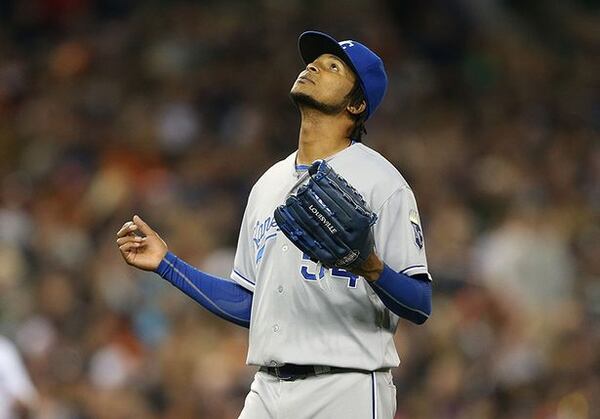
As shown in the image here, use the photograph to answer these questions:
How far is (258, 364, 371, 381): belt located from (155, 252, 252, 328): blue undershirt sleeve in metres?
0.28

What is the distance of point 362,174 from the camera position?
3801mm

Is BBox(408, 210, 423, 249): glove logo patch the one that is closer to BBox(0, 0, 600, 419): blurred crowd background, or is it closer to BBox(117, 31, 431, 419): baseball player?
BBox(117, 31, 431, 419): baseball player

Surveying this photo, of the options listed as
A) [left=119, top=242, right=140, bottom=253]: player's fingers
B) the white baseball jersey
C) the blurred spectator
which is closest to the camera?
the white baseball jersey

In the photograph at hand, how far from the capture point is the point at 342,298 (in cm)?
372

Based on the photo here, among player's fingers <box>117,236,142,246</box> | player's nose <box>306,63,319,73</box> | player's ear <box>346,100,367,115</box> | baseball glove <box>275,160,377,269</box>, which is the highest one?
player's nose <box>306,63,319,73</box>

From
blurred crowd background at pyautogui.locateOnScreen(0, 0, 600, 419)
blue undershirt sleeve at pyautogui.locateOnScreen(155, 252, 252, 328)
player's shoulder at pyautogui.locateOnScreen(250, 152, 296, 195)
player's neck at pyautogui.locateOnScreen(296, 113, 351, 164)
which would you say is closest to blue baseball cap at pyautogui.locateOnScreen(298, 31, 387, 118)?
player's neck at pyautogui.locateOnScreen(296, 113, 351, 164)

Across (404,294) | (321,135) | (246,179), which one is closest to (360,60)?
(321,135)

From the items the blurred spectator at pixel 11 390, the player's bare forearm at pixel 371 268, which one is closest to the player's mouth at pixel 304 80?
the player's bare forearm at pixel 371 268

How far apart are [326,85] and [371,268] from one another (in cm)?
61

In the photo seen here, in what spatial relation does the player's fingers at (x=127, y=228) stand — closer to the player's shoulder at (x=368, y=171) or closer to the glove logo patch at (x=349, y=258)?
the player's shoulder at (x=368, y=171)

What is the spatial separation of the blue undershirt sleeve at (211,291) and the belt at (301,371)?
277 mm

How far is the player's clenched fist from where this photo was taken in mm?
3943

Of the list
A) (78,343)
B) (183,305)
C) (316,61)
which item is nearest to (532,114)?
(183,305)

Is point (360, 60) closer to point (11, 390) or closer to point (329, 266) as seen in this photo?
point (329, 266)
